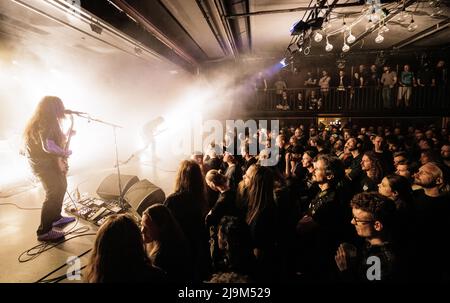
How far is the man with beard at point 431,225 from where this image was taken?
1.73 meters

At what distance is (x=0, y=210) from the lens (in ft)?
13.9

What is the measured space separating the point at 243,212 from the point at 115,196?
2.55 meters

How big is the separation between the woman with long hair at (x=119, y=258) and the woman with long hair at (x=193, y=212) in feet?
2.37

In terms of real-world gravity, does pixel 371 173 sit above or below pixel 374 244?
above

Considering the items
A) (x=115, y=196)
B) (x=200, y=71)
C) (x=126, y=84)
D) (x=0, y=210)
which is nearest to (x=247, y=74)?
(x=200, y=71)

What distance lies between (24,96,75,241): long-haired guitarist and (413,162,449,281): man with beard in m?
3.78

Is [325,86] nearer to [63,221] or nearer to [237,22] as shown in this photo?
[237,22]

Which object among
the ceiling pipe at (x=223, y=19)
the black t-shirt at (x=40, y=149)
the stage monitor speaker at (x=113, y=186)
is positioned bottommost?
the stage monitor speaker at (x=113, y=186)

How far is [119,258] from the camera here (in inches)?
54.5

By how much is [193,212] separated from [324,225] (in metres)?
1.19

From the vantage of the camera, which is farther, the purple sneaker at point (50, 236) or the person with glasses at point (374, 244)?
the purple sneaker at point (50, 236)

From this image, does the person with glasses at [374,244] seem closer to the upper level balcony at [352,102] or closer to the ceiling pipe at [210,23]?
the ceiling pipe at [210,23]

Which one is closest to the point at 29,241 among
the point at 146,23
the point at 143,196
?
the point at 143,196

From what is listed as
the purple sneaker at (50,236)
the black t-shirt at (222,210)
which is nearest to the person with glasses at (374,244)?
the black t-shirt at (222,210)
